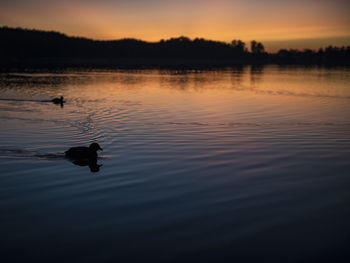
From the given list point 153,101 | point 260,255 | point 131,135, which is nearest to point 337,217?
point 260,255

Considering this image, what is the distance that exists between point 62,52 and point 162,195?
637ft

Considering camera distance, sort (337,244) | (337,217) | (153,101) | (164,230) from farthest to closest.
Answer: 1. (153,101)
2. (337,217)
3. (164,230)
4. (337,244)

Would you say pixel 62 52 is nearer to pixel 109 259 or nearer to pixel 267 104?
pixel 267 104

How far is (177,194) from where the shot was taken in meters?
8.71

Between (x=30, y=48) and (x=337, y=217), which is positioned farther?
(x=30, y=48)

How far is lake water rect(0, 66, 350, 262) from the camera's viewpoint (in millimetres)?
6230

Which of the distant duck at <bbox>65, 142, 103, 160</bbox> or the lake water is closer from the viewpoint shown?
the lake water

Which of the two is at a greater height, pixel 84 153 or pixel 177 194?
pixel 84 153

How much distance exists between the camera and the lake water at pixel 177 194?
20.4 ft

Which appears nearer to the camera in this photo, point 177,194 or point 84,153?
point 177,194

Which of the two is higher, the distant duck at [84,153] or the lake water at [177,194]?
the distant duck at [84,153]

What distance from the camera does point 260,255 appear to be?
19.8 ft

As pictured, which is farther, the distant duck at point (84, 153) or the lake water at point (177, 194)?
the distant duck at point (84, 153)

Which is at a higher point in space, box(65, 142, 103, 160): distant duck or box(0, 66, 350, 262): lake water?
box(65, 142, 103, 160): distant duck
